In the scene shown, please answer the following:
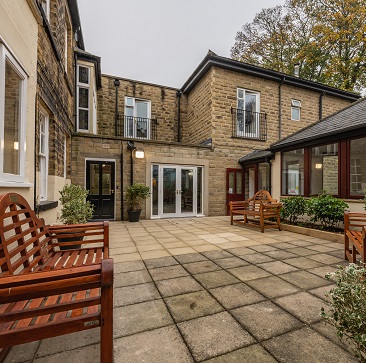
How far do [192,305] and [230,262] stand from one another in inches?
52.3

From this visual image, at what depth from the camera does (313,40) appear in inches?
512

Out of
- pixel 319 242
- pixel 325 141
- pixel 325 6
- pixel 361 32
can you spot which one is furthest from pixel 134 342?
pixel 325 6

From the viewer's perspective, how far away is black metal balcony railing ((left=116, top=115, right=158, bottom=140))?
404 inches

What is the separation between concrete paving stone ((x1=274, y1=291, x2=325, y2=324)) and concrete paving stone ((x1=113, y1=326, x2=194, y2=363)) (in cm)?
107

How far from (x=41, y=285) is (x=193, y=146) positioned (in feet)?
25.2

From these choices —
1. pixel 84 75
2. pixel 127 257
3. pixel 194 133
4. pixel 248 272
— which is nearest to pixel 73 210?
pixel 127 257

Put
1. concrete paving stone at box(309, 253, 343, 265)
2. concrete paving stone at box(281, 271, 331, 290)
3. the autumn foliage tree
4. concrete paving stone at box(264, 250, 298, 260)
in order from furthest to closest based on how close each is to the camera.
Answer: the autumn foliage tree, concrete paving stone at box(264, 250, 298, 260), concrete paving stone at box(309, 253, 343, 265), concrete paving stone at box(281, 271, 331, 290)

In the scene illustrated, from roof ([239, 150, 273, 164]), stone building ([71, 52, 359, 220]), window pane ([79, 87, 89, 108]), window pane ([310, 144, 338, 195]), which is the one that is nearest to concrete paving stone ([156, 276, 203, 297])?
window pane ([310, 144, 338, 195])

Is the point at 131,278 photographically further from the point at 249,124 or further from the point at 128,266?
the point at 249,124

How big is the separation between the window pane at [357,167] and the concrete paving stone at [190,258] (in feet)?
14.4

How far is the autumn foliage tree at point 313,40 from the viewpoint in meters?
12.0

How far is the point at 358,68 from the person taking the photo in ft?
42.1

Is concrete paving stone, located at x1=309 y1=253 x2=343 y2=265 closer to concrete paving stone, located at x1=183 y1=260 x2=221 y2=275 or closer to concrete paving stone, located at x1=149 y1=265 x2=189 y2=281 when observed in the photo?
concrete paving stone, located at x1=183 y1=260 x2=221 y2=275

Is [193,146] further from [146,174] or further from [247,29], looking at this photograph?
[247,29]
